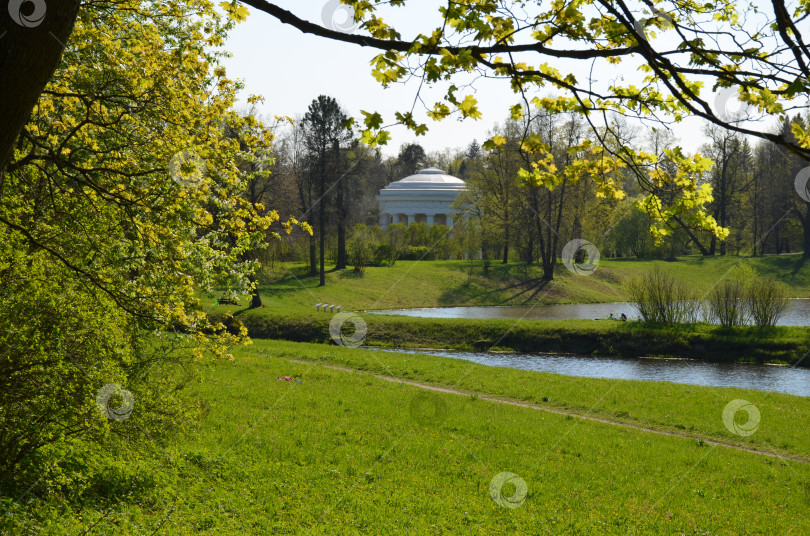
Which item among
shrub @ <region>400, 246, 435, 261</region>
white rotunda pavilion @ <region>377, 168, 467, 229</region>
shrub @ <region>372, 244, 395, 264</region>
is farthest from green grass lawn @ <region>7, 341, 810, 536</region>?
white rotunda pavilion @ <region>377, 168, 467, 229</region>

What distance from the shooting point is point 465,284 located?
41.9 meters

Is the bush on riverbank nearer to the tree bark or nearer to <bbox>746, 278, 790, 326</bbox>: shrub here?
<bbox>746, 278, 790, 326</bbox>: shrub

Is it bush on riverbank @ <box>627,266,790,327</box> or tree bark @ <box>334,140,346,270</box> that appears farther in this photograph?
tree bark @ <box>334,140,346,270</box>

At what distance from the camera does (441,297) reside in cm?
3941

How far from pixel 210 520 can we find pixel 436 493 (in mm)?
2899

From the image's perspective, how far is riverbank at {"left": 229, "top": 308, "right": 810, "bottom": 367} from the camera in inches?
885

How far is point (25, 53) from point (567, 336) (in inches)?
937

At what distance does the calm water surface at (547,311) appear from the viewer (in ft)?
104

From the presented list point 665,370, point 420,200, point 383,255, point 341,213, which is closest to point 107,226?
point 665,370

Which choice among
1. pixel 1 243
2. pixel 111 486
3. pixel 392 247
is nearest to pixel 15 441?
pixel 111 486

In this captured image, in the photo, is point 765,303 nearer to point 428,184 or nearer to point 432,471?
point 432,471

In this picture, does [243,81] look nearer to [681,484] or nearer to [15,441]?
[15,441]

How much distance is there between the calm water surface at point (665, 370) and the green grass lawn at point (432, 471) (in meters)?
3.92

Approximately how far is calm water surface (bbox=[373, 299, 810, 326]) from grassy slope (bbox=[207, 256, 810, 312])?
1610mm
